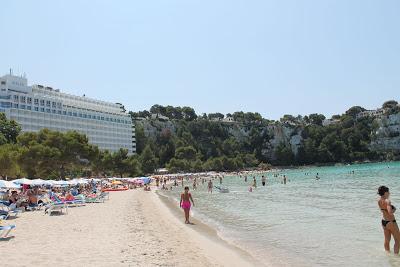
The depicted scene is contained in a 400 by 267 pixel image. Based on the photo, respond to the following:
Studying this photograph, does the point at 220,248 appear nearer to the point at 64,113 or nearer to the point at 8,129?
the point at 8,129

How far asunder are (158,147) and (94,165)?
7187cm

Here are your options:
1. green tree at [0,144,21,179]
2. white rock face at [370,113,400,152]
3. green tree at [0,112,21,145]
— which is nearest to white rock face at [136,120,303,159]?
white rock face at [370,113,400,152]

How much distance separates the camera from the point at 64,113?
108m

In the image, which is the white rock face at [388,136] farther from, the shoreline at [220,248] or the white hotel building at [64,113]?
the shoreline at [220,248]

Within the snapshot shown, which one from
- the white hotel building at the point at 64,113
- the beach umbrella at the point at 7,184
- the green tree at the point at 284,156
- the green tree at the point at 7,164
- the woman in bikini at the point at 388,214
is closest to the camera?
the woman in bikini at the point at 388,214

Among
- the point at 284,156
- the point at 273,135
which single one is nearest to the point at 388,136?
the point at 284,156

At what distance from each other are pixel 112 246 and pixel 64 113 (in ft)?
334

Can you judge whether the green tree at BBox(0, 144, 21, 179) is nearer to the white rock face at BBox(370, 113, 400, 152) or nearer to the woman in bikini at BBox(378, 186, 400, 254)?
the woman in bikini at BBox(378, 186, 400, 254)

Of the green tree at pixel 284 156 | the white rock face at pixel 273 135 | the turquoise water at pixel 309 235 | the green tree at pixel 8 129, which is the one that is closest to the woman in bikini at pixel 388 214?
the turquoise water at pixel 309 235

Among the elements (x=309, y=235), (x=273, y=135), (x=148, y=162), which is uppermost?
(x=273, y=135)

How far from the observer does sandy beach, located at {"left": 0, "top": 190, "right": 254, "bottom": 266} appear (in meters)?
8.94

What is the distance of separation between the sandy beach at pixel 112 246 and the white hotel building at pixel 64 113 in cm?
8136

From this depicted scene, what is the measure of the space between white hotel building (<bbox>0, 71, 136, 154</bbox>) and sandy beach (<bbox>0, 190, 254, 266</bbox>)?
3203 inches

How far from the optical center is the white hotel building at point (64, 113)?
302 ft
